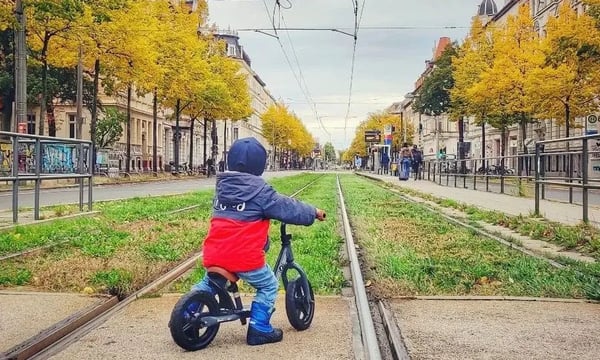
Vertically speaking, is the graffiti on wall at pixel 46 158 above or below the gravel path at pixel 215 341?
above

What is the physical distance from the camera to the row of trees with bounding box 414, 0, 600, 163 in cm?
2839

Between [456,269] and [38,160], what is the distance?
7.25 meters

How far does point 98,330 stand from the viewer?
4668 millimetres

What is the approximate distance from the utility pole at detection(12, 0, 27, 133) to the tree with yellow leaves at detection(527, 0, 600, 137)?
20.4 m

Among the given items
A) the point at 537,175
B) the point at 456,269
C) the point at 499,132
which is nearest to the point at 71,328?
the point at 456,269

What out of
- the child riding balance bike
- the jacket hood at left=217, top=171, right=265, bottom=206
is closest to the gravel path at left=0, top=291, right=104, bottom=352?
the child riding balance bike

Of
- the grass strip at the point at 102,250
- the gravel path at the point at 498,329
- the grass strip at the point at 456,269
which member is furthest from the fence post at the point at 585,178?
the grass strip at the point at 102,250

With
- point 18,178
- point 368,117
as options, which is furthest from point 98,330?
point 368,117

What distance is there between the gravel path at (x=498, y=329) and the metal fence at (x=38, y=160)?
6986mm

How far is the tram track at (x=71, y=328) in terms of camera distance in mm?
4086

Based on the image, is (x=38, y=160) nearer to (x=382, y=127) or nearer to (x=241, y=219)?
(x=241, y=219)

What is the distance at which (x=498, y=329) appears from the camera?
468 centimetres

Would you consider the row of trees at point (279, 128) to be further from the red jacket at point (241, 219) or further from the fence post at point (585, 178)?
the red jacket at point (241, 219)

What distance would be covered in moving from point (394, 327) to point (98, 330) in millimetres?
1992
